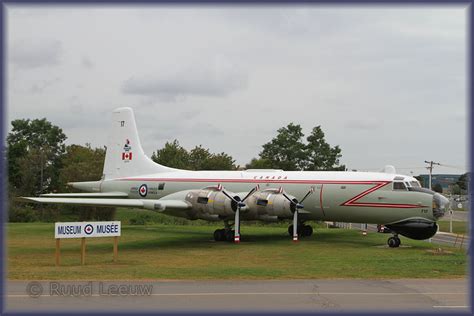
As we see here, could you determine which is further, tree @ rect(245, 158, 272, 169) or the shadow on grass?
tree @ rect(245, 158, 272, 169)

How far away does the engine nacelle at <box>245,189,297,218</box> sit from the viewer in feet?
83.3

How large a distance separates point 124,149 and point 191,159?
136 feet

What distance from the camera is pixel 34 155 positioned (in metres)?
64.8

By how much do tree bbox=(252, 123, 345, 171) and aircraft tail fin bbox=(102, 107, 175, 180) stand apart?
3876 cm

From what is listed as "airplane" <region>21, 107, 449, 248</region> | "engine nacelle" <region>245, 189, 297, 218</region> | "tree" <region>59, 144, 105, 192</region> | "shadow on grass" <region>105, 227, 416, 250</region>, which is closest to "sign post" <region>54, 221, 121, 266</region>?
"airplane" <region>21, 107, 449, 248</region>

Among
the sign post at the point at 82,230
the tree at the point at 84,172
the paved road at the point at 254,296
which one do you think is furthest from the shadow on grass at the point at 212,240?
the tree at the point at 84,172

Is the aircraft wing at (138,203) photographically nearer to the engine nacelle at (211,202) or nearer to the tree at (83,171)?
the engine nacelle at (211,202)

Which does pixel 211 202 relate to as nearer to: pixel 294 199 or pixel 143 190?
pixel 294 199

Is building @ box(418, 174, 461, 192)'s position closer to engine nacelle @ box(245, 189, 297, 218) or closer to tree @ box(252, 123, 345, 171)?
tree @ box(252, 123, 345, 171)

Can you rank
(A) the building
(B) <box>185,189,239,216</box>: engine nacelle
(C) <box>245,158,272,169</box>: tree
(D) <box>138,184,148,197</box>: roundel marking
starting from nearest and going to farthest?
1. (B) <box>185,189,239,216</box>: engine nacelle
2. (D) <box>138,184,148,197</box>: roundel marking
3. (C) <box>245,158,272,169</box>: tree
4. (A) the building

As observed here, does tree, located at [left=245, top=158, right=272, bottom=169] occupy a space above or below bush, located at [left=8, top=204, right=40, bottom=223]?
above

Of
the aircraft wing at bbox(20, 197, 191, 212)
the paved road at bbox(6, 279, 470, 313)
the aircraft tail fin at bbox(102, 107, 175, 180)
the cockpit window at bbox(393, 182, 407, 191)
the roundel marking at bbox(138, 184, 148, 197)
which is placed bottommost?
the paved road at bbox(6, 279, 470, 313)

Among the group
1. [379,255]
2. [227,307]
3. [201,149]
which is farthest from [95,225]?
[201,149]

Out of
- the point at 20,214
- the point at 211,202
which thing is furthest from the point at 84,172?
the point at 211,202
